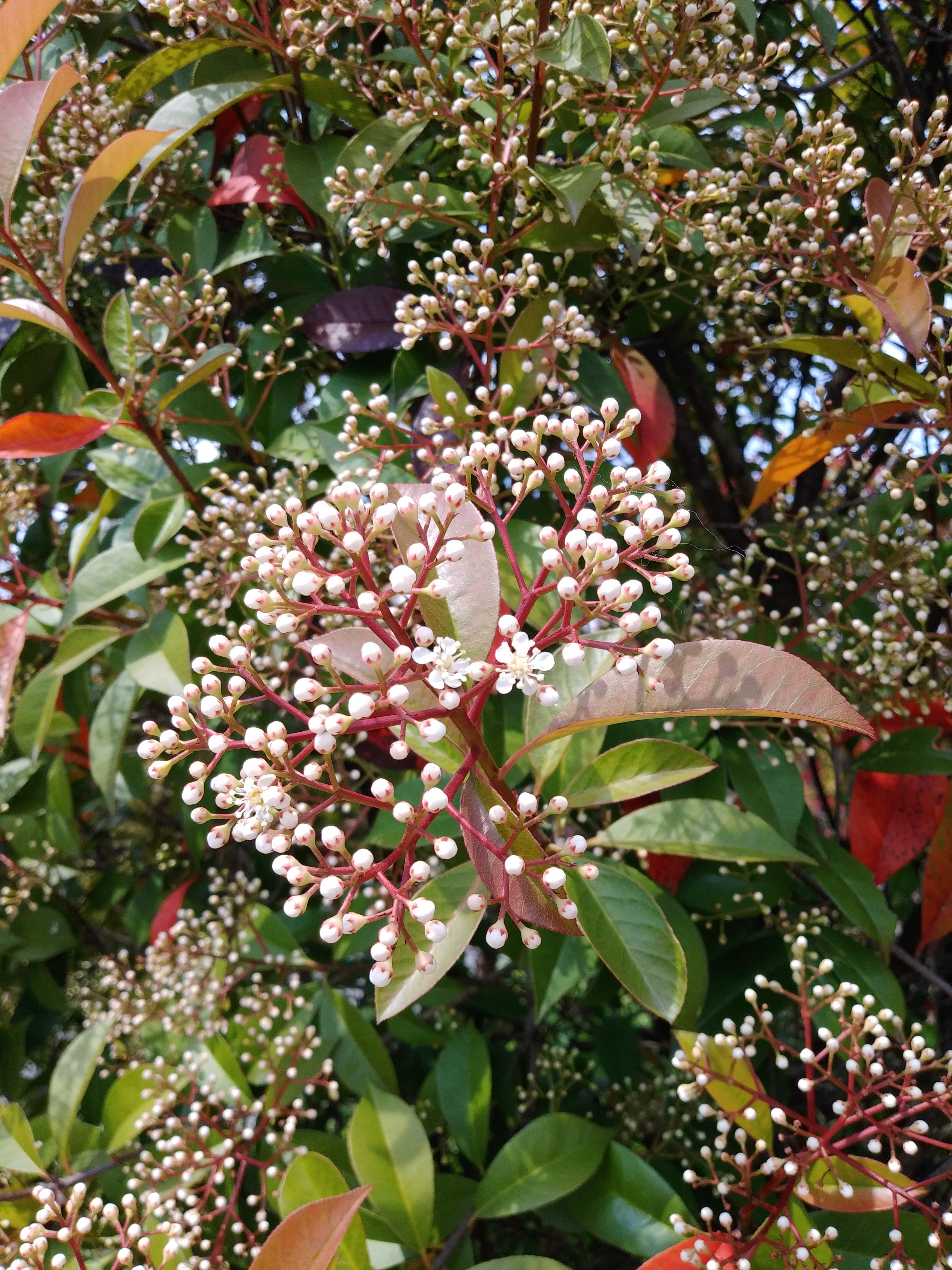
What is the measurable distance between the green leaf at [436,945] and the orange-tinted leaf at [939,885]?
3.52ft

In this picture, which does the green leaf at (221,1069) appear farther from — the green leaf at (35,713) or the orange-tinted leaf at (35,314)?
the orange-tinted leaf at (35,314)

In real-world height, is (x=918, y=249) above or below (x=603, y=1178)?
above

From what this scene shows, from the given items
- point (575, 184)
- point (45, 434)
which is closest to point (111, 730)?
point (45, 434)

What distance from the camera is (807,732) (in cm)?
184

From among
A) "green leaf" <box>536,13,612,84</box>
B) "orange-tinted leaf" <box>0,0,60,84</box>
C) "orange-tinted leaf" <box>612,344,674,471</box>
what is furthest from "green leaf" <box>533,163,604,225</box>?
"orange-tinted leaf" <box>0,0,60,84</box>

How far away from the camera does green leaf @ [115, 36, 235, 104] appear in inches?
67.9

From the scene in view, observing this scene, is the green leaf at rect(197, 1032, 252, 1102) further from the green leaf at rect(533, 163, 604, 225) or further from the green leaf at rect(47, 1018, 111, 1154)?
the green leaf at rect(533, 163, 604, 225)

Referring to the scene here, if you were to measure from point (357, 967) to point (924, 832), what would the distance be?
4.75 feet

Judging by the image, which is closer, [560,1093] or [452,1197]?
[452,1197]

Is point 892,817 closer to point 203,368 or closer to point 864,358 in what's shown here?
point 864,358

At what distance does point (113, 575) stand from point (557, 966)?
125 centimetres

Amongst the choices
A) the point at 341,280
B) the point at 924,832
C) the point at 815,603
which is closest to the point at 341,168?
the point at 341,280

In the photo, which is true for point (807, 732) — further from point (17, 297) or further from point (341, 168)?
point (17, 297)

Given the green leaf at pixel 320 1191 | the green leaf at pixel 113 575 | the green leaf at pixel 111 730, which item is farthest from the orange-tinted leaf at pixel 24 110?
the green leaf at pixel 320 1191
